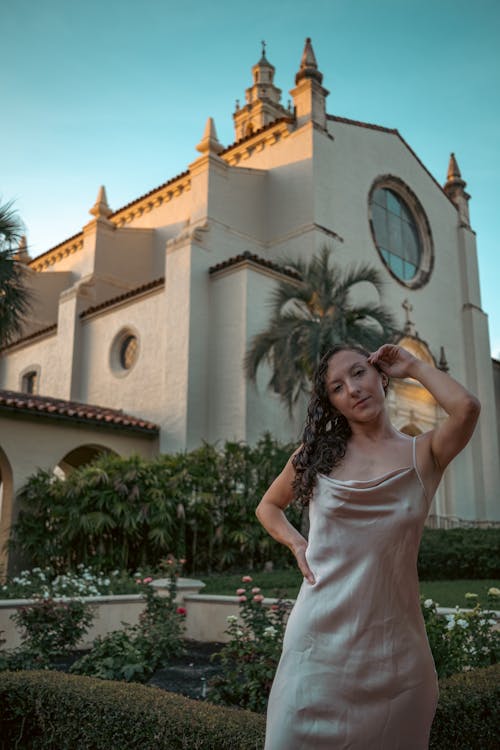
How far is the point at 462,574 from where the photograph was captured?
12.9 metres

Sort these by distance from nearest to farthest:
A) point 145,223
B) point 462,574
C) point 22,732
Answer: point 22,732 < point 462,574 < point 145,223

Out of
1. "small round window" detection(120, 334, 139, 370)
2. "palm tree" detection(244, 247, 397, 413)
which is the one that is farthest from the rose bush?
"small round window" detection(120, 334, 139, 370)

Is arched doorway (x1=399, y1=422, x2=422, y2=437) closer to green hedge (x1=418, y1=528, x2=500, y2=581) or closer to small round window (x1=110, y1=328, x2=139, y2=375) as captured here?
green hedge (x1=418, y1=528, x2=500, y2=581)

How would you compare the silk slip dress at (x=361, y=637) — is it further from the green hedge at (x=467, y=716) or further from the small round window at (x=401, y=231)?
the small round window at (x=401, y=231)

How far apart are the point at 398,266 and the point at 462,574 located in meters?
12.9

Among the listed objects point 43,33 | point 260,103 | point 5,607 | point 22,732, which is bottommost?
point 22,732

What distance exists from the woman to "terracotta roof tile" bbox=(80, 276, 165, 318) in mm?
17155

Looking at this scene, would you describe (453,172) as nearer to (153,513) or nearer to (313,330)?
(313,330)

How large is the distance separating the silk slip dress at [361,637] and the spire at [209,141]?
63.3 feet

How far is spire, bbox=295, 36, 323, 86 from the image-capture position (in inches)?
811

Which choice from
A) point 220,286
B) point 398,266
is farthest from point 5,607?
point 398,266

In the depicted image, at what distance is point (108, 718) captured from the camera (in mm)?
3717

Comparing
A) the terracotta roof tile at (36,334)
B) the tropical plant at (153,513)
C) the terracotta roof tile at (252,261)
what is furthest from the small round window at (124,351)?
the tropical plant at (153,513)

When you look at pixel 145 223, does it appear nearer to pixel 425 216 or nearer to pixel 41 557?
pixel 425 216
